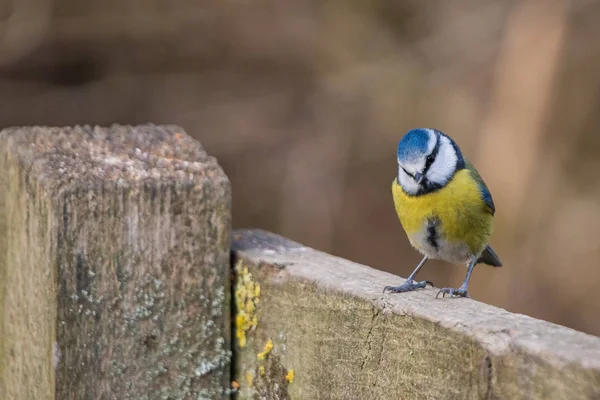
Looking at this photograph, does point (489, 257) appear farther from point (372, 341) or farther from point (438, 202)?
point (372, 341)

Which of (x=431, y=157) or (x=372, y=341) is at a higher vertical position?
(x=431, y=157)

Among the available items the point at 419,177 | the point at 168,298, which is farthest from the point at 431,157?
the point at 168,298

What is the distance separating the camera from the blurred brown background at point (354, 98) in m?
4.16

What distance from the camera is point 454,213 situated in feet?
7.06

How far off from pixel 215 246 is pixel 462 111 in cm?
320

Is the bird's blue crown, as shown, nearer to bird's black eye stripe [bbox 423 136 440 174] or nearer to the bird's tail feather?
bird's black eye stripe [bbox 423 136 440 174]

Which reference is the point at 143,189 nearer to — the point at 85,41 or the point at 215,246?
the point at 215,246

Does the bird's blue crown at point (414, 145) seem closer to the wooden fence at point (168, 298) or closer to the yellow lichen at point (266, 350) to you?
the wooden fence at point (168, 298)

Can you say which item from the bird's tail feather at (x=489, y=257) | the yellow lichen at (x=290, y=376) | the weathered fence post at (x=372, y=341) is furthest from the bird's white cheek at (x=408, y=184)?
the yellow lichen at (x=290, y=376)

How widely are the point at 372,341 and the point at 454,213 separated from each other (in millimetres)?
901

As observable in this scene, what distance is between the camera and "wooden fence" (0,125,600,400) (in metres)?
1.33

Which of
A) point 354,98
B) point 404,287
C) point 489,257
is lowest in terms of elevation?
point 489,257

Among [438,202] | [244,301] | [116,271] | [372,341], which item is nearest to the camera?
[372,341]

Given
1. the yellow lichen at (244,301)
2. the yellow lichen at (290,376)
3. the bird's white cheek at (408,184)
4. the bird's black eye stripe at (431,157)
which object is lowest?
the yellow lichen at (290,376)
